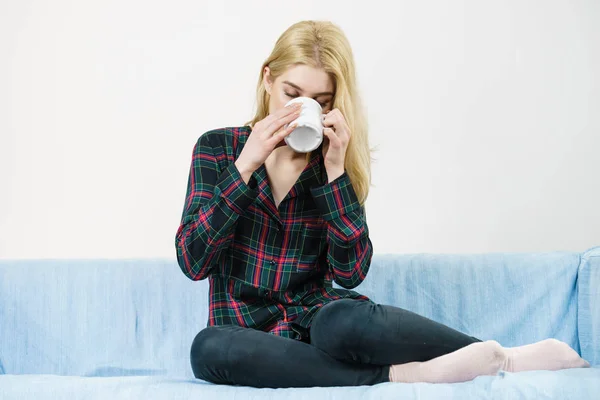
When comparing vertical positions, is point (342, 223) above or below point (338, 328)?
above

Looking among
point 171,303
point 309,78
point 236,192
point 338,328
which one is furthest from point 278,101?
point 171,303

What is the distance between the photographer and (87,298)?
170cm

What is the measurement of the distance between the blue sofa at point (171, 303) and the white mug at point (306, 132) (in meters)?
0.62

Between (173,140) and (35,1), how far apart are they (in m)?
0.58

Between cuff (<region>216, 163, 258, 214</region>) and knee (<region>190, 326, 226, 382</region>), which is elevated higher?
cuff (<region>216, 163, 258, 214</region>)

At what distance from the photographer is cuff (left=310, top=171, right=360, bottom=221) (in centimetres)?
128

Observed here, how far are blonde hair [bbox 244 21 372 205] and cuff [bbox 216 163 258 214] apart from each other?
0.22 m

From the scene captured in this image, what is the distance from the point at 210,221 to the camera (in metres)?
1.22

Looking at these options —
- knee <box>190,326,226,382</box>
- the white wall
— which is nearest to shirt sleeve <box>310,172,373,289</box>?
knee <box>190,326,226,382</box>

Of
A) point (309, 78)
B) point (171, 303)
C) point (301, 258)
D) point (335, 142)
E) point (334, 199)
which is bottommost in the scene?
point (171, 303)

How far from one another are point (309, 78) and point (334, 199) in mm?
225

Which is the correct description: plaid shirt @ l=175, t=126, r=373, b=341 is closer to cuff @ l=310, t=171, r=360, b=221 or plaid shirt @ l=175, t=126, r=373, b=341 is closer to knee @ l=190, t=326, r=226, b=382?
cuff @ l=310, t=171, r=360, b=221

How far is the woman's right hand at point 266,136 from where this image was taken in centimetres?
117

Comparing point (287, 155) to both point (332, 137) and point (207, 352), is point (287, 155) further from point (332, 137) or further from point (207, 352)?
point (207, 352)
